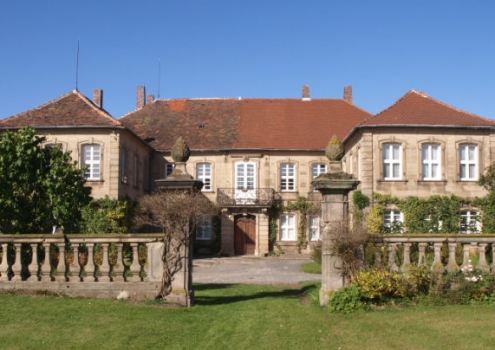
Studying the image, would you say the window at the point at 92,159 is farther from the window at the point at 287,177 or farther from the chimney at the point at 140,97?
the chimney at the point at 140,97

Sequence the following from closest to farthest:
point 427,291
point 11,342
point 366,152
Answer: point 11,342 → point 427,291 → point 366,152

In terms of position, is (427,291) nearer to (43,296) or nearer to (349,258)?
(349,258)

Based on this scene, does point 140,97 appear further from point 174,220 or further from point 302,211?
point 174,220

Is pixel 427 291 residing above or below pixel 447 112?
below

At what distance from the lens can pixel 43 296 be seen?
10031 mm

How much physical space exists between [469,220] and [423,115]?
5.62 meters

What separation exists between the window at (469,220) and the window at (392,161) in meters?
3.61

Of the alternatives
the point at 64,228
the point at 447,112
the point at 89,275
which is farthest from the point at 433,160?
the point at 89,275

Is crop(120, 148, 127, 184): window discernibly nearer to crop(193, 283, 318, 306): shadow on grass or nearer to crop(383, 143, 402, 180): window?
crop(383, 143, 402, 180): window

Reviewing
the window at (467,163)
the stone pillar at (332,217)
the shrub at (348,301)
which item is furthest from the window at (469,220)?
the shrub at (348,301)

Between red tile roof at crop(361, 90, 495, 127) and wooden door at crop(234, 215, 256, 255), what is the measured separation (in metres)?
9.68

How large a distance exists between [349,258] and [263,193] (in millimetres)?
21006

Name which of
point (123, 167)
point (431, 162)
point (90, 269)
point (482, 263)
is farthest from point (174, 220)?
point (431, 162)

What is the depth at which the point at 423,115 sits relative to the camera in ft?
84.7
